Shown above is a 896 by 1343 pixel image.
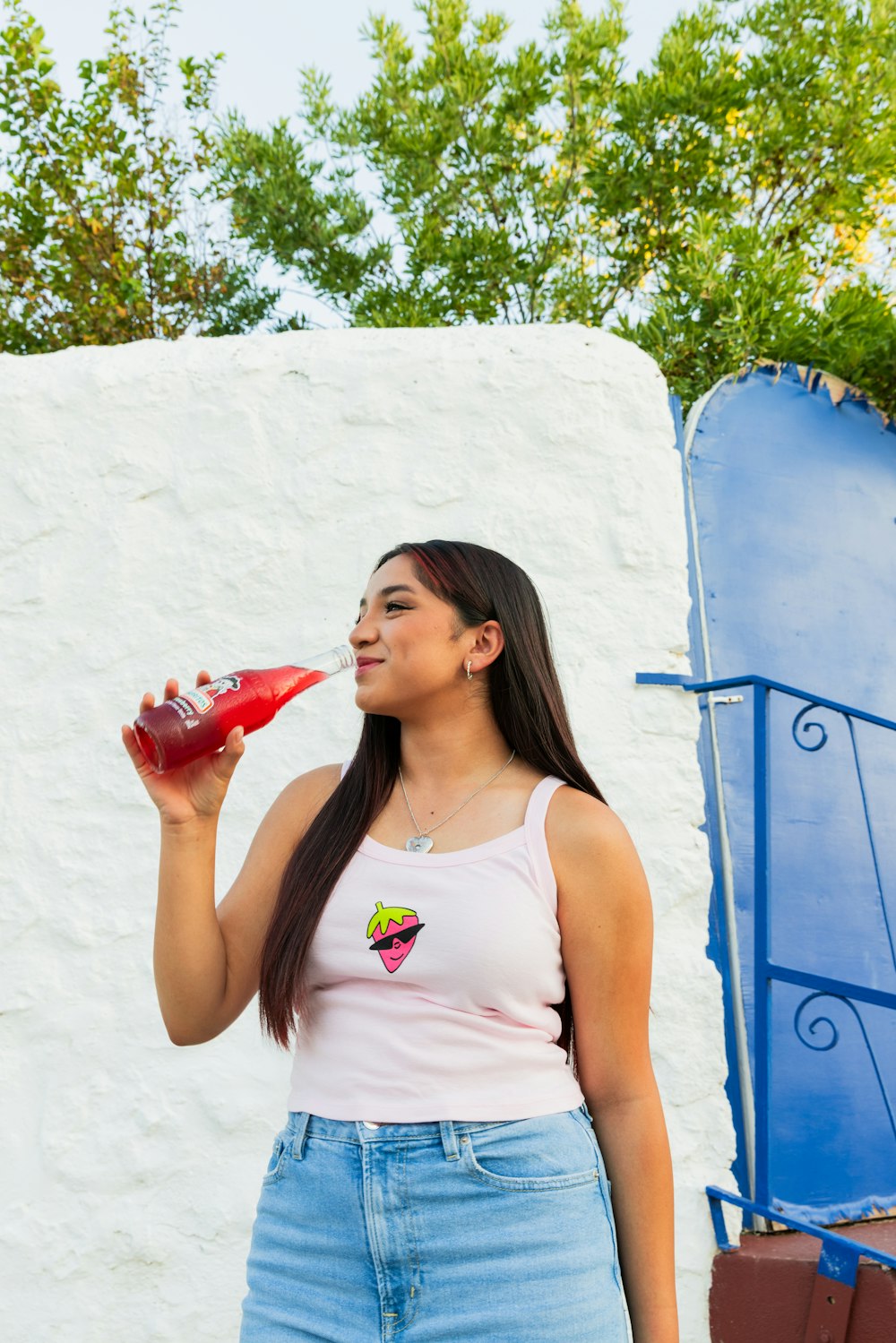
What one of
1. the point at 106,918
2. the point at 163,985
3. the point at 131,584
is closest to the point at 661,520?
the point at 131,584

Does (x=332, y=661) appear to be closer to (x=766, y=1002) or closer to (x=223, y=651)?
(x=223, y=651)

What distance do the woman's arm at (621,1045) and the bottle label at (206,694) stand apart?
0.49 meters

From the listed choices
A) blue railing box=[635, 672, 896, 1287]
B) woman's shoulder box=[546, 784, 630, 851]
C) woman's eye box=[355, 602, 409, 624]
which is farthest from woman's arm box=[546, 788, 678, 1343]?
blue railing box=[635, 672, 896, 1287]

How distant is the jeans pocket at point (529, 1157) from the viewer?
1.35 metres

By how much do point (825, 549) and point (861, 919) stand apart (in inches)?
41.0

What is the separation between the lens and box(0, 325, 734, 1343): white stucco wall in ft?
8.63

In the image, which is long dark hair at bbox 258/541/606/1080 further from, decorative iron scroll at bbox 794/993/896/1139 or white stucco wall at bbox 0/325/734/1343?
decorative iron scroll at bbox 794/993/896/1139

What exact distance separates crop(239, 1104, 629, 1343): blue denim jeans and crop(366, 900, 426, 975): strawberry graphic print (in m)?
0.19

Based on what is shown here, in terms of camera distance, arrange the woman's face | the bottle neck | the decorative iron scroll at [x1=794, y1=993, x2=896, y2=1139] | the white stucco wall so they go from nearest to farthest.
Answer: the woman's face → the bottle neck → the white stucco wall → the decorative iron scroll at [x1=794, y1=993, x2=896, y2=1139]

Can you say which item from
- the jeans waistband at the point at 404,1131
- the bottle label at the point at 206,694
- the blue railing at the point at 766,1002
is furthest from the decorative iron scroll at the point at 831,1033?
the bottle label at the point at 206,694

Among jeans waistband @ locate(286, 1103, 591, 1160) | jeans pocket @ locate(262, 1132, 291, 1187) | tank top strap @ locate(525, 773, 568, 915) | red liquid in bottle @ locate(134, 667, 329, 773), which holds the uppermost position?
red liquid in bottle @ locate(134, 667, 329, 773)

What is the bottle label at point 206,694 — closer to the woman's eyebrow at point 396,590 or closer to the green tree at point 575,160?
the woman's eyebrow at point 396,590

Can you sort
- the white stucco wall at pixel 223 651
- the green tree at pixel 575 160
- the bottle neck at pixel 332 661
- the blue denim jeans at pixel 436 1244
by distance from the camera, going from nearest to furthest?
the blue denim jeans at pixel 436 1244 → the bottle neck at pixel 332 661 → the white stucco wall at pixel 223 651 → the green tree at pixel 575 160

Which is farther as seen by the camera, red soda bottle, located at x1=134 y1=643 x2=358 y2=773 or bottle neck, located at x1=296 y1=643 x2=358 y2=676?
bottle neck, located at x1=296 y1=643 x2=358 y2=676
